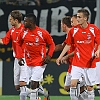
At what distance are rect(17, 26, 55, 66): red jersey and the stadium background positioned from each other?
163 inches

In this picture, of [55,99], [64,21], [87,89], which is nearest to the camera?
[87,89]

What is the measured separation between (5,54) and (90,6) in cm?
250

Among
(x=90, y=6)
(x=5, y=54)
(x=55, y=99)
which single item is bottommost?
(x=55, y=99)

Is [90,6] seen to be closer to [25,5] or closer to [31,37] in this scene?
[25,5]

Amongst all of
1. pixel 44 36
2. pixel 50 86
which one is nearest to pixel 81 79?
pixel 44 36

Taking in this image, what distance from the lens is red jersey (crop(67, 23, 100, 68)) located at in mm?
12711

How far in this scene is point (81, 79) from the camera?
13.3m

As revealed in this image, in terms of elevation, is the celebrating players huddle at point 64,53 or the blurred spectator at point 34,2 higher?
the blurred spectator at point 34,2

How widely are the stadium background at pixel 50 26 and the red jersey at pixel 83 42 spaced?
16.7ft

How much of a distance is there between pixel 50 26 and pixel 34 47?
4.30 m

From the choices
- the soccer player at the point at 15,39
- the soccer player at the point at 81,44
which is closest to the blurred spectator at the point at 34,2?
the soccer player at the point at 15,39

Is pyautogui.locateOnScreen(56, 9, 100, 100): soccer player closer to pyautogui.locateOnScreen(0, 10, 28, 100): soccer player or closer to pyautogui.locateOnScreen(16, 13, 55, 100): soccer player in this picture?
pyautogui.locateOnScreen(16, 13, 55, 100): soccer player

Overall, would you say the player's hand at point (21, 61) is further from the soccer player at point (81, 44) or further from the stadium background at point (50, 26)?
the stadium background at point (50, 26)

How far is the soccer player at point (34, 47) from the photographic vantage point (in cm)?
1359
